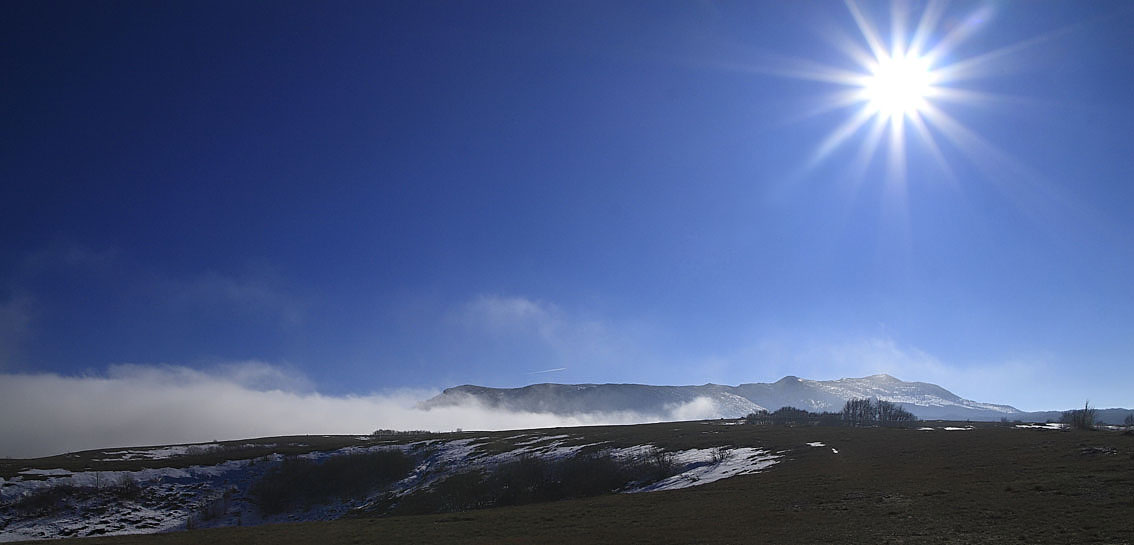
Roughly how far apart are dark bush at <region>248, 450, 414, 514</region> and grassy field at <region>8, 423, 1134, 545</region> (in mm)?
40944

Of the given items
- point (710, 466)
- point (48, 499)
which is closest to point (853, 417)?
point (710, 466)

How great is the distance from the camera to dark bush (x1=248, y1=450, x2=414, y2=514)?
74688mm

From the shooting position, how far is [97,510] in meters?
60.0

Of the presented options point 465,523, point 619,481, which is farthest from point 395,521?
point 619,481

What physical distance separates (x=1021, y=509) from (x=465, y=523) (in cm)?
3106

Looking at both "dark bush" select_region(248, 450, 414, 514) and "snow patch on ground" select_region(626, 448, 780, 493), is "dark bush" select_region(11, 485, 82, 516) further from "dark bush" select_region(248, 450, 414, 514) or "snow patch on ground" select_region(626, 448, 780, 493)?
"snow patch on ground" select_region(626, 448, 780, 493)

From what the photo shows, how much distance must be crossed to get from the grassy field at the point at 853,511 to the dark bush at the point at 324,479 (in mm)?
40944

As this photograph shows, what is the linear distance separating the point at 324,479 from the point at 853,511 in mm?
78252

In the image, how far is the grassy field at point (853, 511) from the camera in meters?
23.0

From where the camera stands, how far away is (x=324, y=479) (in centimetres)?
8131

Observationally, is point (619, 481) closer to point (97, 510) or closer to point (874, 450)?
point (874, 450)

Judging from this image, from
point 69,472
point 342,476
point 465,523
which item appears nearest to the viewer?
point 465,523

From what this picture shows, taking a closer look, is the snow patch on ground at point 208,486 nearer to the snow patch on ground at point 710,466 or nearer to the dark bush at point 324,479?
the snow patch on ground at point 710,466

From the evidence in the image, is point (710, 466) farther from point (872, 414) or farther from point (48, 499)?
point (872, 414)
